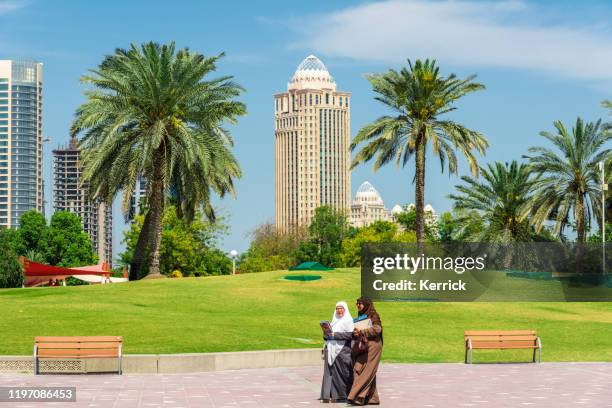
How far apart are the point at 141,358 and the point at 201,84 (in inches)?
1084

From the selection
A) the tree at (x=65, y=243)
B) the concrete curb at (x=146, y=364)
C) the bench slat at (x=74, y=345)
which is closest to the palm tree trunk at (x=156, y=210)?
the concrete curb at (x=146, y=364)

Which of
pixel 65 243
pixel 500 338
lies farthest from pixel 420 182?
pixel 65 243

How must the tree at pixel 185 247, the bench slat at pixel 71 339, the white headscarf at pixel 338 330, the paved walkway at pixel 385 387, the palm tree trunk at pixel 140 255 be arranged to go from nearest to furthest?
the paved walkway at pixel 385 387 < the white headscarf at pixel 338 330 < the bench slat at pixel 71 339 < the palm tree trunk at pixel 140 255 < the tree at pixel 185 247

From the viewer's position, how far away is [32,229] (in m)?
110

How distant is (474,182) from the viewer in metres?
63.8

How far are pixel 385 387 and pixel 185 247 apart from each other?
74253 mm

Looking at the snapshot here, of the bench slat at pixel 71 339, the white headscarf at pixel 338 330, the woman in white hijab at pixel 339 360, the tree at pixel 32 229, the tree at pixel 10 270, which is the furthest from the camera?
the tree at pixel 32 229

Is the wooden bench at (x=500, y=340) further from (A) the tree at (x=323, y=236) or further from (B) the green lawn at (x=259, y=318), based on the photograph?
(A) the tree at (x=323, y=236)

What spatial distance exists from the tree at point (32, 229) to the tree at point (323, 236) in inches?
1288

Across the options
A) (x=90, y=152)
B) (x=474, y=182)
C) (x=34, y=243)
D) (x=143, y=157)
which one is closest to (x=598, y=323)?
(x=143, y=157)

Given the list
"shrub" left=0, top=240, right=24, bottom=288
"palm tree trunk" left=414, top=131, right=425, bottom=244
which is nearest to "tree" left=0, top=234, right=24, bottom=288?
"shrub" left=0, top=240, right=24, bottom=288

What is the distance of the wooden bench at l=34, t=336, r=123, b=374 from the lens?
21.4 metres

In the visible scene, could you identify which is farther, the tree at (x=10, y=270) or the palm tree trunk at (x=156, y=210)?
the tree at (x=10, y=270)

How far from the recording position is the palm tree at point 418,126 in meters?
49.4
